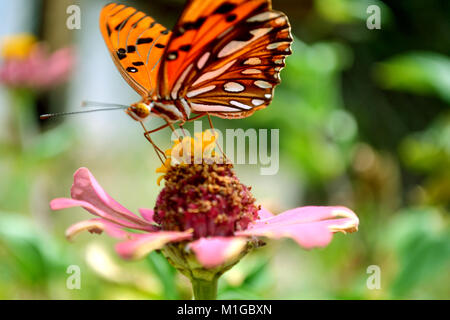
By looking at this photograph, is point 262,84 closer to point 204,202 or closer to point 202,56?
point 202,56

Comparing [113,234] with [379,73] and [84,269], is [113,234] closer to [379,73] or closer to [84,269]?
[84,269]

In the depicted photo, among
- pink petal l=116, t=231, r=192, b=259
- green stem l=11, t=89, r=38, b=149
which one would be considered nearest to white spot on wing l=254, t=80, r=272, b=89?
pink petal l=116, t=231, r=192, b=259

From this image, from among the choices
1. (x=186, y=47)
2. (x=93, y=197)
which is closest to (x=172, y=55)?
(x=186, y=47)

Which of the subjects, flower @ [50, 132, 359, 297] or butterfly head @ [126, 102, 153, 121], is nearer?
flower @ [50, 132, 359, 297]

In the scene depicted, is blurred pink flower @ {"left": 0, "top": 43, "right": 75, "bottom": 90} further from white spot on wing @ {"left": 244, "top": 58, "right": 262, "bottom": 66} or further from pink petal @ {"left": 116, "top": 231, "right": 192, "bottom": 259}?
pink petal @ {"left": 116, "top": 231, "right": 192, "bottom": 259}

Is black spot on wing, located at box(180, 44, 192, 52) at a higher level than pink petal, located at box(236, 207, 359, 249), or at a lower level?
higher

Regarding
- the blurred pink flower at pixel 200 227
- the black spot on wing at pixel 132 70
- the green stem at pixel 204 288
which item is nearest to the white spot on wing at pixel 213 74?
the black spot on wing at pixel 132 70
